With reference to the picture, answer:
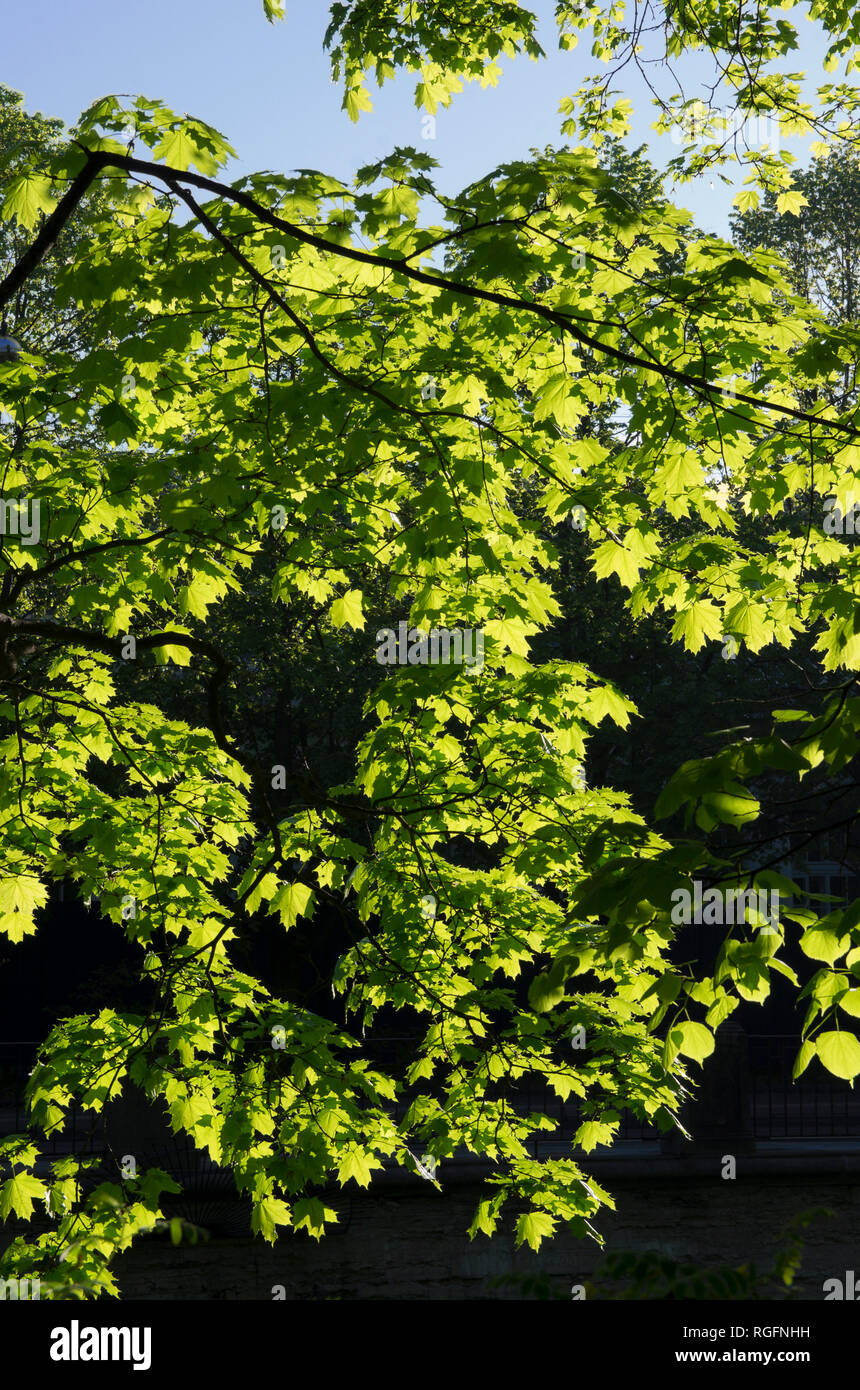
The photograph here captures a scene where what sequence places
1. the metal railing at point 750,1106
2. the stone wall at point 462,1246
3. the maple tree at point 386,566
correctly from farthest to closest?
the metal railing at point 750,1106
the stone wall at point 462,1246
the maple tree at point 386,566

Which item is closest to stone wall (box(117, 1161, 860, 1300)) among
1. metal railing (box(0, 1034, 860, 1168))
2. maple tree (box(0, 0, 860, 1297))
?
metal railing (box(0, 1034, 860, 1168))

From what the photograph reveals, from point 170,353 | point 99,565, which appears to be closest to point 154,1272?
point 99,565

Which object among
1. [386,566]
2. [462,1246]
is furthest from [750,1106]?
[386,566]

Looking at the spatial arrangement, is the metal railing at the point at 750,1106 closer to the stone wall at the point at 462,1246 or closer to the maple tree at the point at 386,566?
the stone wall at the point at 462,1246

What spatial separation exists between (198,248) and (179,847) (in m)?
3.63

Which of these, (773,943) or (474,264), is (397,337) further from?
(773,943)

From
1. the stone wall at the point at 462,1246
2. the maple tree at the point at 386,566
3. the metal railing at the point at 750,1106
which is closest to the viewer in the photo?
the maple tree at the point at 386,566

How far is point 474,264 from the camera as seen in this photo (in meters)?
4.61

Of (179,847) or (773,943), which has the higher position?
(179,847)

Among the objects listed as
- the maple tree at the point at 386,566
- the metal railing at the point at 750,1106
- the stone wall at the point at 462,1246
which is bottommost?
the stone wall at the point at 462,1246

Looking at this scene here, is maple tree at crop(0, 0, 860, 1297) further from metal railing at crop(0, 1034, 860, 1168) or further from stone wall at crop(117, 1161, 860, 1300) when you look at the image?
stone wall at crop(117, 1161, 860, 1300)

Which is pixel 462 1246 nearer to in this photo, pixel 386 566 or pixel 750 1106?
pixel 750 1106

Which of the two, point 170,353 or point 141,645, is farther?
point 170,353

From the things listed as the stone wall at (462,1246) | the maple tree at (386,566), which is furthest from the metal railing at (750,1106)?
the maple tree at (386,566)
